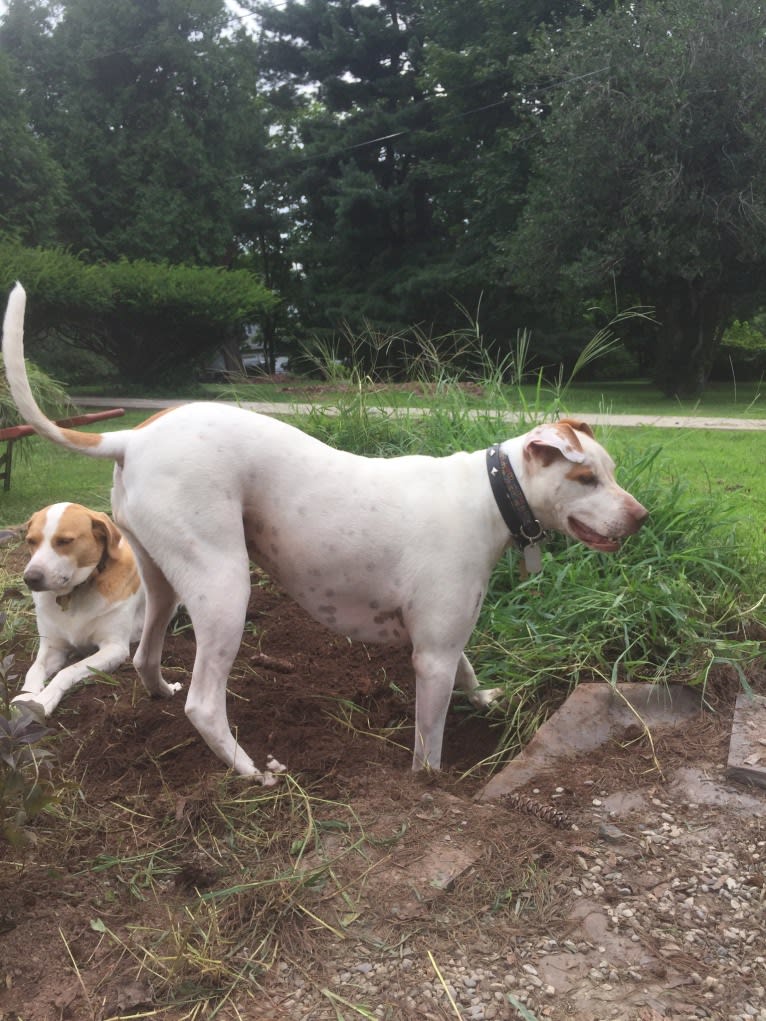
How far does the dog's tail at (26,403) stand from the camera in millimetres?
2629

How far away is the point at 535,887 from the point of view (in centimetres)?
220

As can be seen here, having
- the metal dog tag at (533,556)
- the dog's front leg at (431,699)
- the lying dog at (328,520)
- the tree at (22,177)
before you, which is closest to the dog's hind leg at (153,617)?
the lying dog at (328,520)

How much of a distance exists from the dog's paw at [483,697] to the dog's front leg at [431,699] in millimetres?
488

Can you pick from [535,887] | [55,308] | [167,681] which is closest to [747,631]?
[535,887]

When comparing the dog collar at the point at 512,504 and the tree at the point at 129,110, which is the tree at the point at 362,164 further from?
the dog collar at the point at 512,504

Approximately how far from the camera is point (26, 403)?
2.65 meters

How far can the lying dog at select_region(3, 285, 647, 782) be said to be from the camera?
268 cm

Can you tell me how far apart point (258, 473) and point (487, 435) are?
6.94 feet

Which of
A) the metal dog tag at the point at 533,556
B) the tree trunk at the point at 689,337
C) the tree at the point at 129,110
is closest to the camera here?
the metal dog tag at the point at 533,556

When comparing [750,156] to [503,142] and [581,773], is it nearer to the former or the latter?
[503,142]

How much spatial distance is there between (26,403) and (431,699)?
160 cm

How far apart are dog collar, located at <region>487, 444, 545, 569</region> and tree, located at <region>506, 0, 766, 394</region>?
47.0 feet

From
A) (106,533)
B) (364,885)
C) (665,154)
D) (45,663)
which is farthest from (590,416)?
Result: (665,154)

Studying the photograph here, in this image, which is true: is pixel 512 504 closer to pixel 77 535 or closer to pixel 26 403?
pixel 26 403
